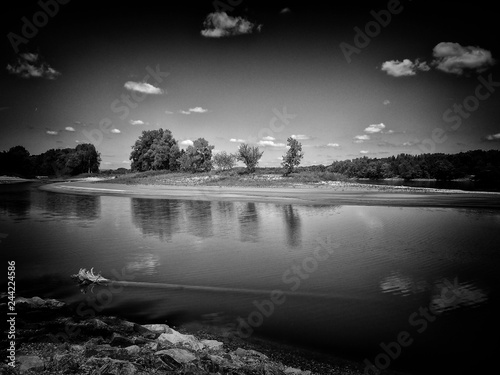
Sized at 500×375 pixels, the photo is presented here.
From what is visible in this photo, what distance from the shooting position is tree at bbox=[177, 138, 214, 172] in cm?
10138

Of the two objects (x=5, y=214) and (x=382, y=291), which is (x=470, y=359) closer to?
(x=382, y=291)

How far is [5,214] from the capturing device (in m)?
25.9

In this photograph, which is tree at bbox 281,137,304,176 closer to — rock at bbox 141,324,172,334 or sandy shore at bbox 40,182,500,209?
sandy shore at bbox 40,182,500,209

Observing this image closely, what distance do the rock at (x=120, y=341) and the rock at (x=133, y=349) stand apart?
10.2 inches

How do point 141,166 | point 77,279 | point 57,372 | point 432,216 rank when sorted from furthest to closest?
point 141,166 < point 432,216 < point 77,279 < point 57,372

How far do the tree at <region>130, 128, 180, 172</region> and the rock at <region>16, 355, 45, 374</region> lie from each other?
356ft

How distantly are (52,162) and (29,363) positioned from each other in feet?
620

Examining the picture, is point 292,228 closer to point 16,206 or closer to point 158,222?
point 158,222

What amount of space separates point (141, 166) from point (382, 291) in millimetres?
123589

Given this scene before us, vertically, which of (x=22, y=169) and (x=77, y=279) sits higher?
(x=22, y=169)

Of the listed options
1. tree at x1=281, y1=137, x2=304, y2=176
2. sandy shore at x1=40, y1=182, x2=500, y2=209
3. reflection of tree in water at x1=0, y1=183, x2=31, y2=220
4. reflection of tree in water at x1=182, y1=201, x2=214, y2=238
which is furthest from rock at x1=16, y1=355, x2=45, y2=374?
tree at x1=281, y1=137, x2=304, y2=176

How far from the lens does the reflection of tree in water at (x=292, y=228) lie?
15.9 meters

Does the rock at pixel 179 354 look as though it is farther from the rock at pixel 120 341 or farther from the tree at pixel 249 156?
the tree at pixel 249 156

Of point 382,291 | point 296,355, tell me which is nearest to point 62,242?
point 296,355
